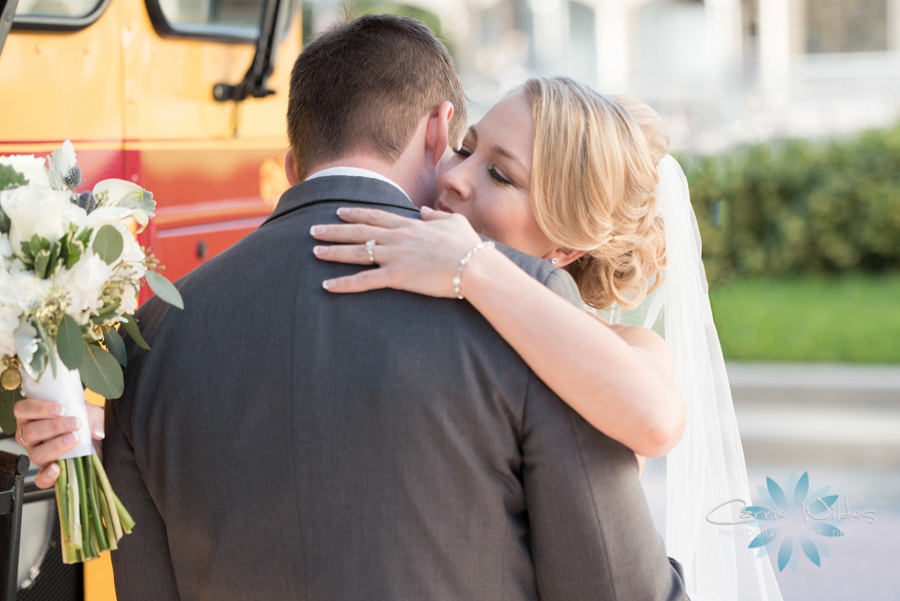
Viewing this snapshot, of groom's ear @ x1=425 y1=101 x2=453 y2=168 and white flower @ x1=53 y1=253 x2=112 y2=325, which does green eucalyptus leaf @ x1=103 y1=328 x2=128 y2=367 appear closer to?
white flower @ x1=53 y1=253 x2=112 y2=325

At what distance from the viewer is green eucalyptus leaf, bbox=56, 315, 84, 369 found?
4.87 ft

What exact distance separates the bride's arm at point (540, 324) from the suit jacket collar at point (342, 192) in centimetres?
9

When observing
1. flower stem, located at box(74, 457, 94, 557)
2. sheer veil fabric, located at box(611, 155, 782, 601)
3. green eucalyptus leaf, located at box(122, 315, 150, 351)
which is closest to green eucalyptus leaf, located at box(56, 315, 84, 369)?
green eucalyptus leaf, located at box(122, 315, 150, 351)

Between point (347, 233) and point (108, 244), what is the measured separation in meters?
0.39

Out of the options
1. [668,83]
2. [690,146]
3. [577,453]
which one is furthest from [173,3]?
[668,83]

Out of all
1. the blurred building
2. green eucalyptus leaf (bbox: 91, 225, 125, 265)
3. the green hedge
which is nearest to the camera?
green eucalyptus leaf (bbox: 91, 225, 125, 265)

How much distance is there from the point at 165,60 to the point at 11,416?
154cm

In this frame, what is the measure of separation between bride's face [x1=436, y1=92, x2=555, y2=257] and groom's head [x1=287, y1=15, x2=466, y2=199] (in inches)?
8.1

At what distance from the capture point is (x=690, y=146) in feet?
26.9

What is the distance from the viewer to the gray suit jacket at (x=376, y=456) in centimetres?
144

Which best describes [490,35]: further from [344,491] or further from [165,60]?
[344,491]

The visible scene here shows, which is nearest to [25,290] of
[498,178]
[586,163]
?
[498,178]

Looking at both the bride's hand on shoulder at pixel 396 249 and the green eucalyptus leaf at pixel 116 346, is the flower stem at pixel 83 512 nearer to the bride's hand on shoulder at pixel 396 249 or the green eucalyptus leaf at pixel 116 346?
the green eucalyptus leaf at pixel 116 346

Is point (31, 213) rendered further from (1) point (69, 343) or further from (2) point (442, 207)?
(2) point (442, 207)
